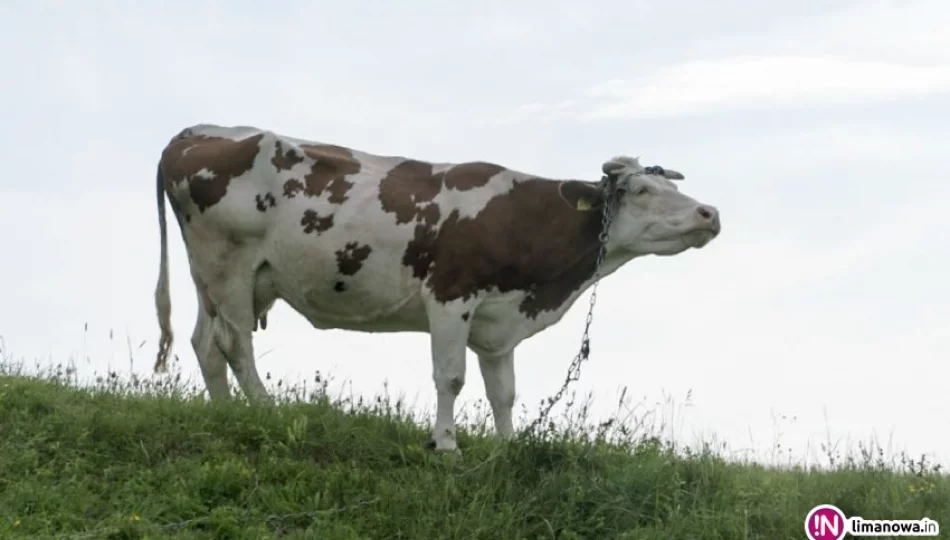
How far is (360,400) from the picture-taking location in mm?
11930

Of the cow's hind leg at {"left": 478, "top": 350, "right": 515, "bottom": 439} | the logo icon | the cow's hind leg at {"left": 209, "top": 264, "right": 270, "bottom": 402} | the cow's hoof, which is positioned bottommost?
the logo icon

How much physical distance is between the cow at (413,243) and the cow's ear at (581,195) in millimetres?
13

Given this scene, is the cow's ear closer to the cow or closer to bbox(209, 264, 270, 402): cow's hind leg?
the cow

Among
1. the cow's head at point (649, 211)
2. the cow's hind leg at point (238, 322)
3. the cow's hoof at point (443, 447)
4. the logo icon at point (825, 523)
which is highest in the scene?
the cow's head at point (649, 211)

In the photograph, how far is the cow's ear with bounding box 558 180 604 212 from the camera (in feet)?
39.3

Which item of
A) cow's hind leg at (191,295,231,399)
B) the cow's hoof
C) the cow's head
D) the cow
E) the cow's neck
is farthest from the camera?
cow's hind leg at (191,295,231,399)

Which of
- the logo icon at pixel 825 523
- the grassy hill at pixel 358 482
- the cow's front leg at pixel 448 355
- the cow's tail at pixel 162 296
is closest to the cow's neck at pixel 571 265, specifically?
the cow's front leg at pixel 448 355

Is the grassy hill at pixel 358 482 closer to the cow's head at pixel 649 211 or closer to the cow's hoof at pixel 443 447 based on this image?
the cow's hoof at pixel 443 447

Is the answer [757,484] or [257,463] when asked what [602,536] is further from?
[257,463]

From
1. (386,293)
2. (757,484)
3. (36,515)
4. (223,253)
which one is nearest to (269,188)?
(223,253)

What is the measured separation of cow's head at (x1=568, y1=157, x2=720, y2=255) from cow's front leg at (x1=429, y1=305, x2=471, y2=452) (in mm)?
1638

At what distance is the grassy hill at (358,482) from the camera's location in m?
9.70

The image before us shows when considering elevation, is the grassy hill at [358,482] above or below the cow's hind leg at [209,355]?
below

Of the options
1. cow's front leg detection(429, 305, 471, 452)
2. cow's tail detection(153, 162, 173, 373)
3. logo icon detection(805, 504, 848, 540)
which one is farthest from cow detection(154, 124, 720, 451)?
logo icon detection(805, 504, 848, 540)
